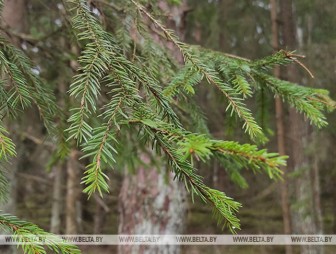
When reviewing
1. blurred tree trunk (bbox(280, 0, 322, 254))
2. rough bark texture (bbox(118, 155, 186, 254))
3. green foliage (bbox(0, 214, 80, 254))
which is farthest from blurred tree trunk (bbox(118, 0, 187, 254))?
green foliage (bbox(0, 214, 80, 254))

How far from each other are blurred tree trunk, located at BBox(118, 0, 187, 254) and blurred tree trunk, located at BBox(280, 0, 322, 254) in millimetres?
2849

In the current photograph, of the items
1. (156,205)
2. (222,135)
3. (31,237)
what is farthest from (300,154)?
(31,237)

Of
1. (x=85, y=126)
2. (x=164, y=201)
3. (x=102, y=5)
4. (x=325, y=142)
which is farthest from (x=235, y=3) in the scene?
(x=85, y=126)

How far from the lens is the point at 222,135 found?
30.7ft

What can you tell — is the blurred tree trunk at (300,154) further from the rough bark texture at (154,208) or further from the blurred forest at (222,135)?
the rough bark texture at (154,208)

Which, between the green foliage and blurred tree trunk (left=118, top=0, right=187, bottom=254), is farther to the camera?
blurred tree trunk (left=118, top=0, right=187, bottom=254)

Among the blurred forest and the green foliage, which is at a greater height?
the blurred forest

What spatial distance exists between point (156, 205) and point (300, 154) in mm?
4199

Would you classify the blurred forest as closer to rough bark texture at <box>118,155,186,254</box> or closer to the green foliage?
rough bark texture at <box>118,155,186,254</box>

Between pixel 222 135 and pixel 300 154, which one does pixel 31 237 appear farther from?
pixel 222 135

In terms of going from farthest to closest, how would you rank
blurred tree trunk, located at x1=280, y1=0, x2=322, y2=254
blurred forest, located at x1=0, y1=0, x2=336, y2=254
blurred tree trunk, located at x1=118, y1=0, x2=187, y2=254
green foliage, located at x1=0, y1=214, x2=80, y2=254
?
blurred tree trunk, located at x1=280, y1=0, x2=322, y2=254
blurred tree trunk, located at x1=118, y1=0, x2=187, y2=254
blurred forest, located at x1=0, y1=0, x2=336, y2=254
green foliage, located at x1=0, y1=214, x2=80, y2=254

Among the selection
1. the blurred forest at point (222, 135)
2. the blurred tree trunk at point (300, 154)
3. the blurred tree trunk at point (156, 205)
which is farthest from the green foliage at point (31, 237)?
the blurred tree trunk at point (300, 154)

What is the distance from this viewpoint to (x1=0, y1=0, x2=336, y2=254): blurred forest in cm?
363

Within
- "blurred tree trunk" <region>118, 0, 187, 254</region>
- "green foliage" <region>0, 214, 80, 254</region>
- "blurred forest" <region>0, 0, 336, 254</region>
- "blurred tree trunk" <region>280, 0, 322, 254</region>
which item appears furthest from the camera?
"blurred tree trunk" <region>280, 0, 322, 254</region>
